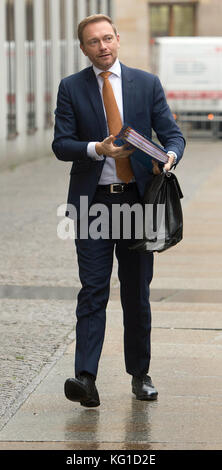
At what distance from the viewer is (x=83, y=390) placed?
495 cm

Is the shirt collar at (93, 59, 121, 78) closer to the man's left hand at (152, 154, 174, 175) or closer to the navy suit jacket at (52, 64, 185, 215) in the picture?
the navy suit jacket at (52, 64, 185, 215)

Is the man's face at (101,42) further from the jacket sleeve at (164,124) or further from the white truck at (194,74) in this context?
the white truck at (194,74)

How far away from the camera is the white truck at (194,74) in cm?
2961

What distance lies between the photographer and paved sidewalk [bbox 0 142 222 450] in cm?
465

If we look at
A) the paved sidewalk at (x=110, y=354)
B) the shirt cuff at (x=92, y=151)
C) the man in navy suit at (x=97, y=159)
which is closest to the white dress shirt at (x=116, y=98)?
the man in navy suit at (x=97, y=159)

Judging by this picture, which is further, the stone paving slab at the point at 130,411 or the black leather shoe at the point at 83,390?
the black leather shoe at the point at 83,390

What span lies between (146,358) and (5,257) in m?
4.71

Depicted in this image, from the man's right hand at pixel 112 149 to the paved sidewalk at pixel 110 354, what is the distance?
1208mm

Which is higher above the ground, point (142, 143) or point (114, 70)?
point (114, 70)

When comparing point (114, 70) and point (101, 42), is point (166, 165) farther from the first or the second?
point (101, 42)

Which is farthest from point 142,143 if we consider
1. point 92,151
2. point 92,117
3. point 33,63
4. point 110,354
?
point 33,63

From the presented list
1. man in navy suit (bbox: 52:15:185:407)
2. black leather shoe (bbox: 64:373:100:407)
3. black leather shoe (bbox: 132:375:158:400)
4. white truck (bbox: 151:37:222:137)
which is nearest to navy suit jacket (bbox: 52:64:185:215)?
man in navy suit (bbox: 52:15:185:407)

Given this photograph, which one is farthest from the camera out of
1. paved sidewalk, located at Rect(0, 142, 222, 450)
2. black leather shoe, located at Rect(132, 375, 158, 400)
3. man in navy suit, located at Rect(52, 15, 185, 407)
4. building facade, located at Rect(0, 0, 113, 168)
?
building facade, located at Rect(0, 0, 113, 168)

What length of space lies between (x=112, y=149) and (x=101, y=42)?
0.50m
